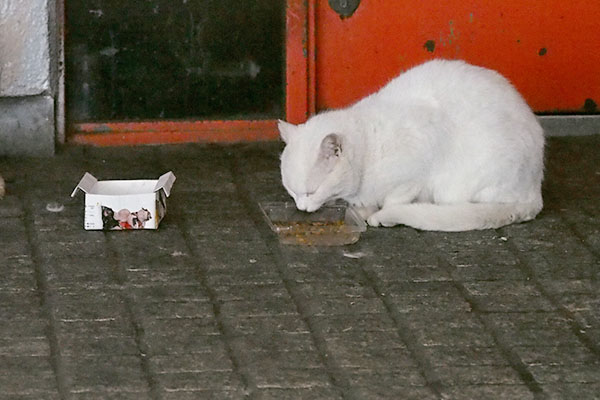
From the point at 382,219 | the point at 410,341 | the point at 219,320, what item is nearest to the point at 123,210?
the point at 219,320

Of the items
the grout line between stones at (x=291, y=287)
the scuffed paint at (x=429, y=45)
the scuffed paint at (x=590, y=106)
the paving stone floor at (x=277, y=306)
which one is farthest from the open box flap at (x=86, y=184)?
the scuffed paint at (x=590, y=106)

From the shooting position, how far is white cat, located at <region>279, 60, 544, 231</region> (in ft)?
15.0

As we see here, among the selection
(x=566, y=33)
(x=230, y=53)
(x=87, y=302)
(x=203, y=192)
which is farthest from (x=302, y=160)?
(x=566, y=33)

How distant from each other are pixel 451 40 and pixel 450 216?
1.64m

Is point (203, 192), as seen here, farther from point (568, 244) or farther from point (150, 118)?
point (568, 244)

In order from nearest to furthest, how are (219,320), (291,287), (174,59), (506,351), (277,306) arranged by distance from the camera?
(506,351) < (219,320) < (277,306) < (291,287) < (174,59)

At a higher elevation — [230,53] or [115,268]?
[230,53]

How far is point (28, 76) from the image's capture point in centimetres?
545

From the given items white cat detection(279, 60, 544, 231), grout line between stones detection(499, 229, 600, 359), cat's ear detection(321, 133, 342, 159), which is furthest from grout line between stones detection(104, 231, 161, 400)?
grout line between stones detection(499, 229, 600, 359)

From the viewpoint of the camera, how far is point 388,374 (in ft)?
11.1

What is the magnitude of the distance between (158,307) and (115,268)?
424mm

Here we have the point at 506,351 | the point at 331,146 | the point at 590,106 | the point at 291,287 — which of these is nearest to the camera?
the point at 506,351

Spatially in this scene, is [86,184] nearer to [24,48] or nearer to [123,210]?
[123,210]

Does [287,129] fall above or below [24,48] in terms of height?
below
